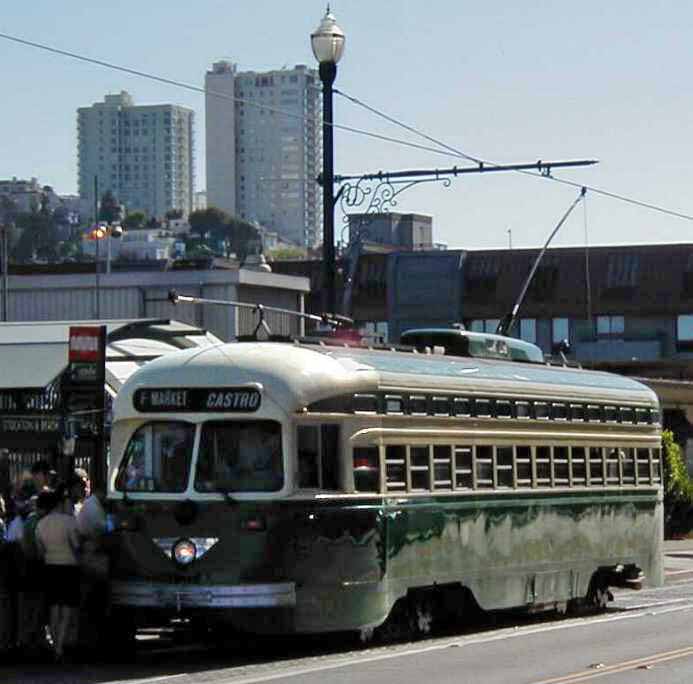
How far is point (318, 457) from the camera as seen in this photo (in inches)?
724

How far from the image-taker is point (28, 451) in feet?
84.5

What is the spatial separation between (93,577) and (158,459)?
47.6 inches

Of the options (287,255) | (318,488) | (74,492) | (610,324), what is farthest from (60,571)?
(287,255)

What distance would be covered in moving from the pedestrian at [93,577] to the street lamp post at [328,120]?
21.1 ft

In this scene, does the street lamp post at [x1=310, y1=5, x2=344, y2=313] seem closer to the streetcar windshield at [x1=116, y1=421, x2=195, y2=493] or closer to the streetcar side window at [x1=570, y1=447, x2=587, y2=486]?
the streetcar side window at [x1=570, y1=447, x2=587, y2=486]

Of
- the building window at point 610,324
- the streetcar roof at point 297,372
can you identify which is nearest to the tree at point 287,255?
the building window at point 610,324

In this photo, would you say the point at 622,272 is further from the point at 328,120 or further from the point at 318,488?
the point at 318,488

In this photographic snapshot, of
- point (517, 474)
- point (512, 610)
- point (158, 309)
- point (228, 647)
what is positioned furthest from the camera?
point (158, 309)

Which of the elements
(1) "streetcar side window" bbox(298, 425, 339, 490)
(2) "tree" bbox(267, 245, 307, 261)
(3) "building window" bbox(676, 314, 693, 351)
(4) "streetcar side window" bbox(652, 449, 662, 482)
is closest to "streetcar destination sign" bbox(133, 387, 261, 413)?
(1) "streetcar side window" bbox(298, 425, 339, 490)

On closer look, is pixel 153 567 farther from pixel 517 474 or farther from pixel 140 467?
pixel 517 474

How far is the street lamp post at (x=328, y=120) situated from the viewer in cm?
2391

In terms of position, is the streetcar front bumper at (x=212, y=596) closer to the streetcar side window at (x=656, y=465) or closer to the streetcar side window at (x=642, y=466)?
the streetcar side window at (x=642, y=466)

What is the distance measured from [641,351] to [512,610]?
44.4 meters

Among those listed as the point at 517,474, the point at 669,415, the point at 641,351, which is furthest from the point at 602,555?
the point at 641,351
